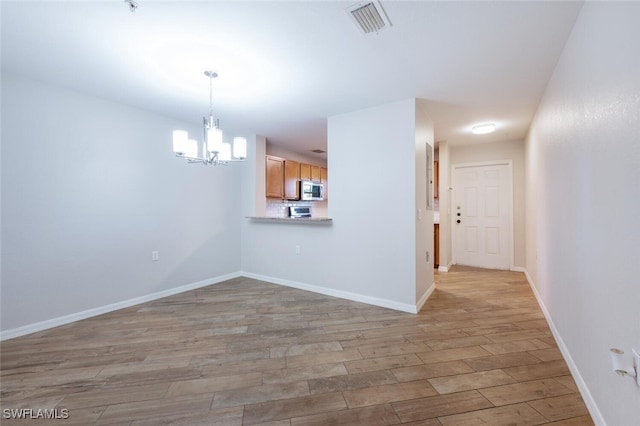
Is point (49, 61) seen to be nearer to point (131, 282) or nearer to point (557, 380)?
point (131, 282)

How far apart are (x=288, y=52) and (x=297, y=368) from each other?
245 centimetres

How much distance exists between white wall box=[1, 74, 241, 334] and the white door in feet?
16.1

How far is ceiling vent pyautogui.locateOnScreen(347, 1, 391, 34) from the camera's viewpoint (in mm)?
1625

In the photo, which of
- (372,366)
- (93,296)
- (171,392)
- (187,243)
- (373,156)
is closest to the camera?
(171,392)

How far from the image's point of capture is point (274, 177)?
484cm

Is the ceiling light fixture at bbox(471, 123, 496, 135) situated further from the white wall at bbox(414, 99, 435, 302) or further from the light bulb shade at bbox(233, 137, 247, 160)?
the light bulb shade at bbox(233, 137, 247, 160)

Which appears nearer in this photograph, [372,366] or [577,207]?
[577,207]

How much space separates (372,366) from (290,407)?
701 mm

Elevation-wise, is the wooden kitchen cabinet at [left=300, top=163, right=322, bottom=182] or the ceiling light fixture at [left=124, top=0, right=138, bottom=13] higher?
the ceiling light fixture at [left=124, top=0, right=138, bottom=13]

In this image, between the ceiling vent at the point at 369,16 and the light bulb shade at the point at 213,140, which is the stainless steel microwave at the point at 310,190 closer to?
the light bulb shade at the point at 213,140

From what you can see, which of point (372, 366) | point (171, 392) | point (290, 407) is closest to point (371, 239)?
point (372, 366)

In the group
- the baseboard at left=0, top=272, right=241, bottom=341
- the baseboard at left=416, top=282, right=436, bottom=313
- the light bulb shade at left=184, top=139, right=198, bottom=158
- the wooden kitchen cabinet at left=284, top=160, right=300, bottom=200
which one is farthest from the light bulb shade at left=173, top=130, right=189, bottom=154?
the baseboard at left=416, top=282, right=436, bottom=313

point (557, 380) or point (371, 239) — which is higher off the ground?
point (371, 239)

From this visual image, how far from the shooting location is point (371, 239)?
10.8ft
